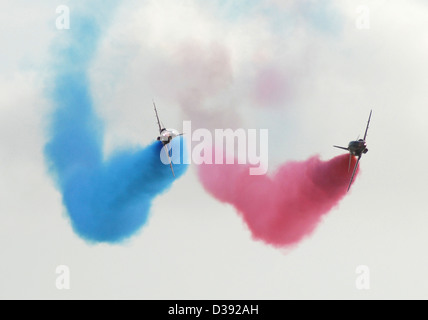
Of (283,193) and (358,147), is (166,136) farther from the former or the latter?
(358,147)

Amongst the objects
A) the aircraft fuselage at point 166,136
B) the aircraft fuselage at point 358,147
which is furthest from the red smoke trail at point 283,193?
the aircraft fuselage at point 166,136

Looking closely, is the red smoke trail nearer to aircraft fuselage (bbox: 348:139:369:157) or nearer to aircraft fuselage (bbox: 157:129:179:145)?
aircraft fuselage (bbox: 348:139:369:157)

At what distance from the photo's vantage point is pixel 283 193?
159375 mm

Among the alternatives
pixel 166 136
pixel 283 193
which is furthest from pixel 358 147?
pixel 166 136

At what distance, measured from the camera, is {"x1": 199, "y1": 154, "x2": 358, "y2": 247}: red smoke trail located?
157m

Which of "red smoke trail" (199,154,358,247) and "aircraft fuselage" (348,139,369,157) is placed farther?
"red smoke trail" (199,154,358,247)

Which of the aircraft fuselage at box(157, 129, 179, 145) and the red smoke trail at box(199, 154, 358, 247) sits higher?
the aircraft fuselage at box(157, 129, 179, 145)

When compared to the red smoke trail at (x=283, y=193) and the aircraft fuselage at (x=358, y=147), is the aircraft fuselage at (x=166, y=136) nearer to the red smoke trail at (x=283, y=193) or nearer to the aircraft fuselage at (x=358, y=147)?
the red smoke trail at (x=283, y=193)

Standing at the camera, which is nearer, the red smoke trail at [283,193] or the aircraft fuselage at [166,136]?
the aircraft fuselage at [166,136]

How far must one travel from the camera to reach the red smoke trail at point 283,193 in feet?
516

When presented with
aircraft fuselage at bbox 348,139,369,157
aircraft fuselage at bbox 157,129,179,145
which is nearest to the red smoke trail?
aircraft fuselage at bbox 348,139,369,157

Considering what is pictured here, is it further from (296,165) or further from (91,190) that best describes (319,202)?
(91,190)

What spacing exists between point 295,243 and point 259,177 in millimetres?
7448
